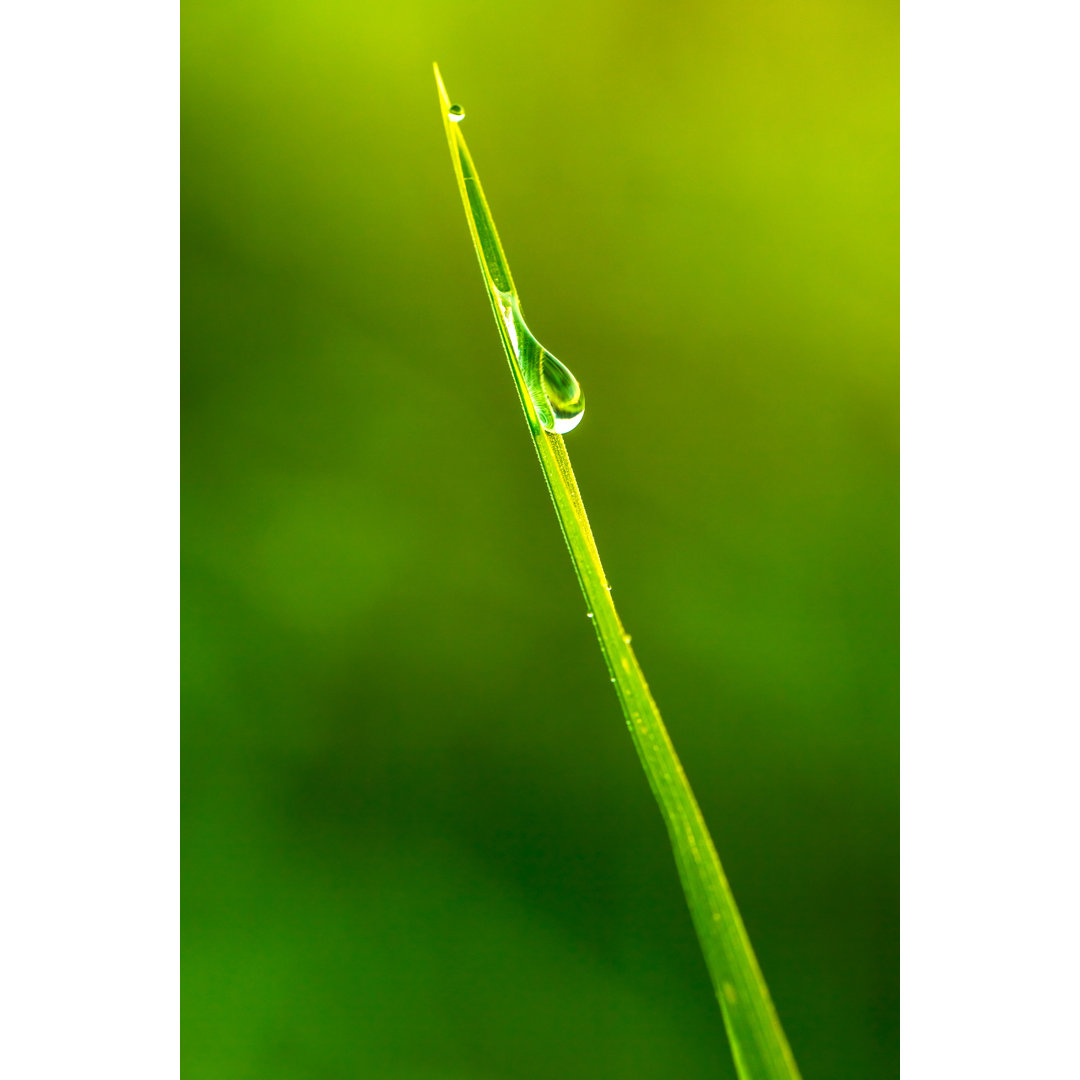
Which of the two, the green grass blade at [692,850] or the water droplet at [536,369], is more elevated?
the water droplet at [536,369]

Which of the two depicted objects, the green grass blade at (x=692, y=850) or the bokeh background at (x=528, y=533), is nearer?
the green grass blade at (x=692, y=850)

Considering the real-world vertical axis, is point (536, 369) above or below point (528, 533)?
above

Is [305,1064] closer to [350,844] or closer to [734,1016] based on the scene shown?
[350,844]

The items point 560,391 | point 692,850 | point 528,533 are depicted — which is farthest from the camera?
point 528,533
